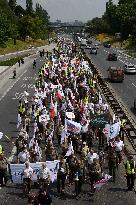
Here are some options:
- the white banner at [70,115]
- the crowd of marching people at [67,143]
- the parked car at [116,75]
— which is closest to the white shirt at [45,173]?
the crowd of marching people at [67,143]

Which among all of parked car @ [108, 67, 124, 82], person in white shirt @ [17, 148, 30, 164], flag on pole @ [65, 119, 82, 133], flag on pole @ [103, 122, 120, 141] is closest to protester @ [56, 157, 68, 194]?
person in white shirt @ [17, 148, 30, 164]

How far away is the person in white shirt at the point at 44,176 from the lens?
18.7 m

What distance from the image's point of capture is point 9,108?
41000mm

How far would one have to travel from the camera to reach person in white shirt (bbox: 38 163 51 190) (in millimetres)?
18656

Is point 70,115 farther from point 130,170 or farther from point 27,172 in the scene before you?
point 27,172

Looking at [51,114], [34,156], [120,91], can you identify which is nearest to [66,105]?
[51,114]

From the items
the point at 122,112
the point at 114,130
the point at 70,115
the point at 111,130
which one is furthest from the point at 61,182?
the point at 122,112

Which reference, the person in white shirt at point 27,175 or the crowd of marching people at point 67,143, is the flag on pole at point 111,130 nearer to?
the crowd of marching people at point 67,143

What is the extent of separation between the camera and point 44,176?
1883cm

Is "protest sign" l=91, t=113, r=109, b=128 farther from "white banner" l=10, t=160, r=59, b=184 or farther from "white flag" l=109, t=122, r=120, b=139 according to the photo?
"white banner" l=10, t=160, r=59, b=184

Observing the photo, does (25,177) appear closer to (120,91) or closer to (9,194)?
(9,194)

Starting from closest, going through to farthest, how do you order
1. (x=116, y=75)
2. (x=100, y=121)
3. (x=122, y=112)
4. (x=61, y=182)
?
(x=61, y=182) < (x=100, y=121) < (x=122, y=112) < (x=116, y=75)

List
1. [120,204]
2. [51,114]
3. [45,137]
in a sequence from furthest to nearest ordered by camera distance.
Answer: [51,114], [45,137], [120,204]

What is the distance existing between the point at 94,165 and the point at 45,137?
261 inches
